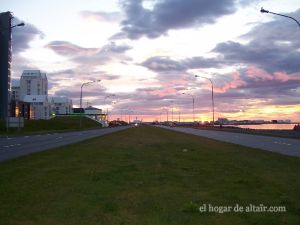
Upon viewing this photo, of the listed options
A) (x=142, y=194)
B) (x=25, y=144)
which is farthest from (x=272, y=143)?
(x=142, y=194)

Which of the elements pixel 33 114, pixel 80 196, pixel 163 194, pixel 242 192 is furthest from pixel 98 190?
pixel 33 114

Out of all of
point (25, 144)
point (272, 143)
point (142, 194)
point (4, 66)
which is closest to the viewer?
point (142, 194)

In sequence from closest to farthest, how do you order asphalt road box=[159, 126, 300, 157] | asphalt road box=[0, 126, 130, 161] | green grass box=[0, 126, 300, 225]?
green grass box=[0, 126, 300, 225] → asphalt road box=[0, 126, 130, 161] → asphalt road box=[159, 126, 300, 157]

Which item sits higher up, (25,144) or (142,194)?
(142,194)

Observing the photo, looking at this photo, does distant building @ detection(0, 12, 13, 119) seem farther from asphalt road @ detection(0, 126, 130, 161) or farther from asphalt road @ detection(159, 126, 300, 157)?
asphalt road @ detection(159, 126, 300, 157)

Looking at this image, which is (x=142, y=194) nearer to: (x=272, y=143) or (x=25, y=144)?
(x=25, y=144)

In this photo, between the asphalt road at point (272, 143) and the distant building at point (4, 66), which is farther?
the distant building at point (4, 66)

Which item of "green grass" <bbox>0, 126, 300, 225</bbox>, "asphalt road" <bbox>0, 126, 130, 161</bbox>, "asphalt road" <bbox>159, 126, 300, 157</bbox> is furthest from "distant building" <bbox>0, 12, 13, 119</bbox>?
"green grass" <bbox>0, 126, 300, 225</bbox>

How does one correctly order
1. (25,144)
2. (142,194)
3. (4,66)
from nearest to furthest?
1. (142,194)
2. (25,144)
3. (4,66)

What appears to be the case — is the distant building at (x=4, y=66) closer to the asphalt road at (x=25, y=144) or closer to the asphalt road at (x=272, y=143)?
the asphalt road at (x=25, y=144)

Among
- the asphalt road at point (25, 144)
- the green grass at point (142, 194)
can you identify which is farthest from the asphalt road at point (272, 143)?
the asphalt road at point (25, 144)

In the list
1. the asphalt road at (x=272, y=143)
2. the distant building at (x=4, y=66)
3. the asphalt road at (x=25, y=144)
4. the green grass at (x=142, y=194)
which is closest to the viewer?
the green grass at (x=142, y=194)

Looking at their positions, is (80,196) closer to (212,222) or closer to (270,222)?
(212,222)

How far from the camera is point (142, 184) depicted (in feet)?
45.8
